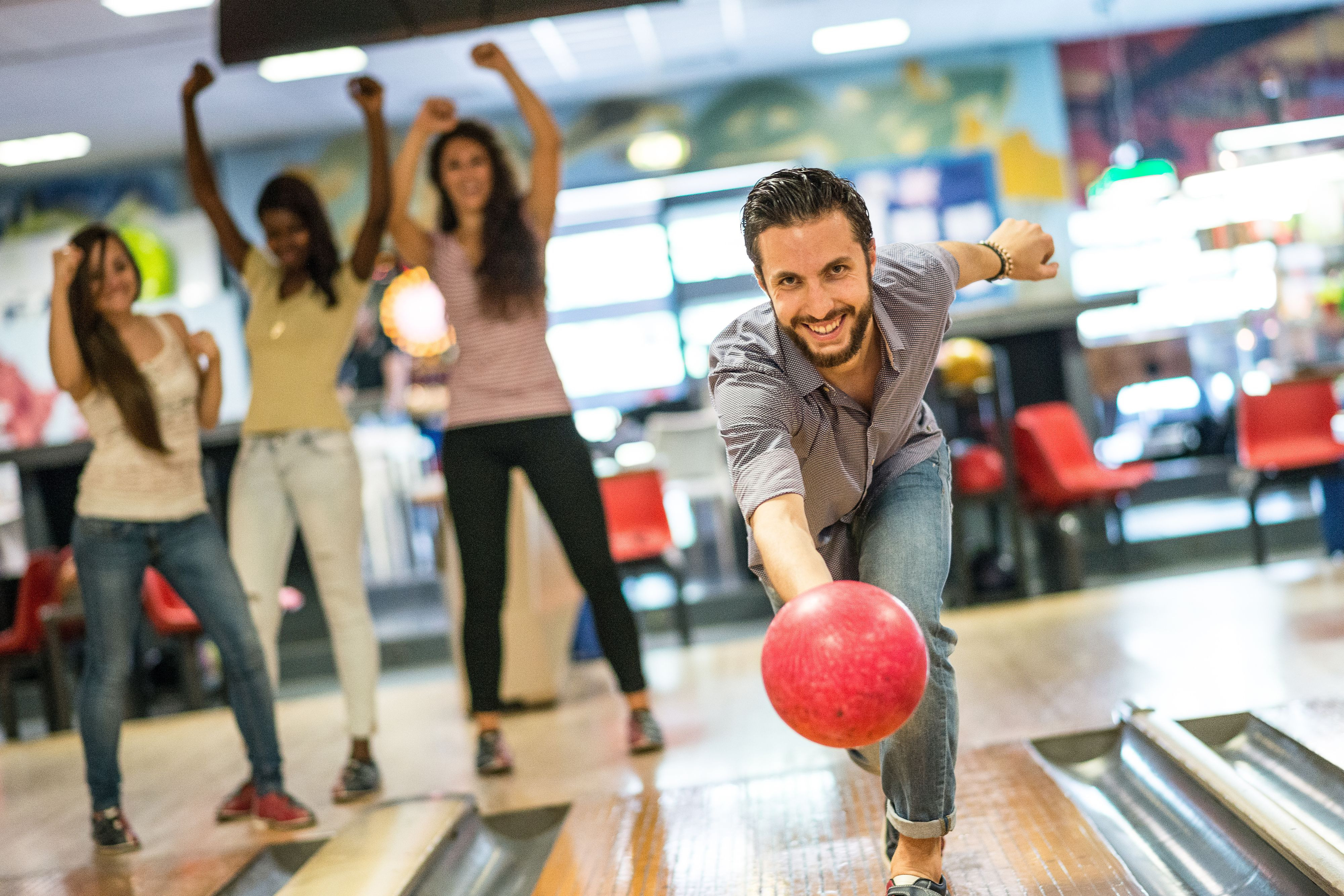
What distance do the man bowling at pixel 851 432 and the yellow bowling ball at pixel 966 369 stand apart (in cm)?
344

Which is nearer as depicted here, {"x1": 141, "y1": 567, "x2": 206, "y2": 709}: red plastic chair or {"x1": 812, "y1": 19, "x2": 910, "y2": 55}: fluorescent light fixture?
{"x1": 141, "y1": 567, "x2": 206, "y2": 709}: red plastic chair

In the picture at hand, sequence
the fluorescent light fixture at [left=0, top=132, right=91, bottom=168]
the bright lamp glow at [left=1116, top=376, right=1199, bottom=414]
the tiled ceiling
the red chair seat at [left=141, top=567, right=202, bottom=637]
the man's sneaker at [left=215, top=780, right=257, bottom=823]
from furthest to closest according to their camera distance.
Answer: the fluorescent light fixture at [left=0, top=132, right=91, bottom=168]
the bright lamp glow at [left=1116, top=376, right=1199, bottom=414]
the tiled ceiling
the red chair seat at [left=141, top=567, right=202, bottom=637]
the man's sneaker at [left=215, top=780, right=257, bottom=823]

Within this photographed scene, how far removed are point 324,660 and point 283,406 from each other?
3305mm

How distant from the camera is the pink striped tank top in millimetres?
3254

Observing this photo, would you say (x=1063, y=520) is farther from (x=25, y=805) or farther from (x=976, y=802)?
(x=25, y=805)

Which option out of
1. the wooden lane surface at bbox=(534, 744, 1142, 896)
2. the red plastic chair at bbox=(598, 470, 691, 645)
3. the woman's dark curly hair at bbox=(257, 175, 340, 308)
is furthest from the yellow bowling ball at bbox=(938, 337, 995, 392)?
the woman's dark curly hair at bbox=(257, 175, 340, 308)

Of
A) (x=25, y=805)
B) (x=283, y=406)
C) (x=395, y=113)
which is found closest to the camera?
(x=283, y=406)

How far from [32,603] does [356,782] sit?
295cm

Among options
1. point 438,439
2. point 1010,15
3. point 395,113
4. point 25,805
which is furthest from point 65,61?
point 1010,15

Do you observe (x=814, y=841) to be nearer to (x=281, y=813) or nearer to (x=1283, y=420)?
(x=281, y=813)

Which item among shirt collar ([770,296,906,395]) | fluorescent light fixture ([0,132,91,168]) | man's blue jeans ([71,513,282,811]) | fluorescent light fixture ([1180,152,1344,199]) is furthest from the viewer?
fluorescent light fixture ([1180,152,1344,199])

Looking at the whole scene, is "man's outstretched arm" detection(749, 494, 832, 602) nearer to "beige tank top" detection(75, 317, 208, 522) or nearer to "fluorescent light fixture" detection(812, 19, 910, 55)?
"beige tank top" detection(75, 317, 208, 522)

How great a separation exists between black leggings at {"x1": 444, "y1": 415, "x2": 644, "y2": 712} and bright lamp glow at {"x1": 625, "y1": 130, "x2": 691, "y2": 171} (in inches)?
287

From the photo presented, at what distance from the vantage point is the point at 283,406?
10.5 ft
